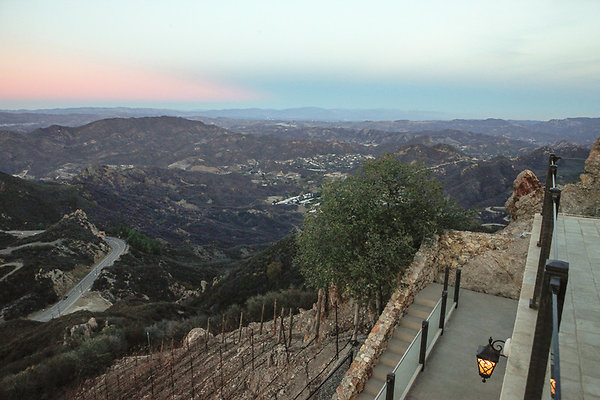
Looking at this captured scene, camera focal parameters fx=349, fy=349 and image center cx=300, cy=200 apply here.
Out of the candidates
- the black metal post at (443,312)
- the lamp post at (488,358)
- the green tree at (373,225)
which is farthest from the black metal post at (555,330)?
the green tree at (373,225)

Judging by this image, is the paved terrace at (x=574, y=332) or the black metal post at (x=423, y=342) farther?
the black metal post at (x=423, y=342)

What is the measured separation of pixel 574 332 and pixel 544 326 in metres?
2.79

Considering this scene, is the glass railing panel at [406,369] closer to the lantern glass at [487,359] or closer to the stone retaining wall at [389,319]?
the lantern glass at [487,359]

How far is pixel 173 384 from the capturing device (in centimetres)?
1415

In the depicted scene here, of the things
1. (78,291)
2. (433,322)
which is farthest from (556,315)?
(78,291)

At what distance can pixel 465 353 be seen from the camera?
26.0 ft

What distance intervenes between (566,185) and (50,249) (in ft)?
195

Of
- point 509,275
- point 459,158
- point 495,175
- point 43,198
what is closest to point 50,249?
point 43,198

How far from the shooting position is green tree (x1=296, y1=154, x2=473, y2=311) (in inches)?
424

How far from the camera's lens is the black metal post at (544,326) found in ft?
10.3

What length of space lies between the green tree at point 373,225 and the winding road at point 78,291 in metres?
39.0

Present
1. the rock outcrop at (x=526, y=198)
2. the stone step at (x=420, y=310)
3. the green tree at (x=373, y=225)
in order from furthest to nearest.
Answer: the rock outcrop at (x=526, y=198), the green tree at (x=373, y=225), the stone step at (x=420, y=310)

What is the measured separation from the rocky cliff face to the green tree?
610cm

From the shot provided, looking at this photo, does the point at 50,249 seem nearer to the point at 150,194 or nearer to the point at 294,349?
the point at 294,349
